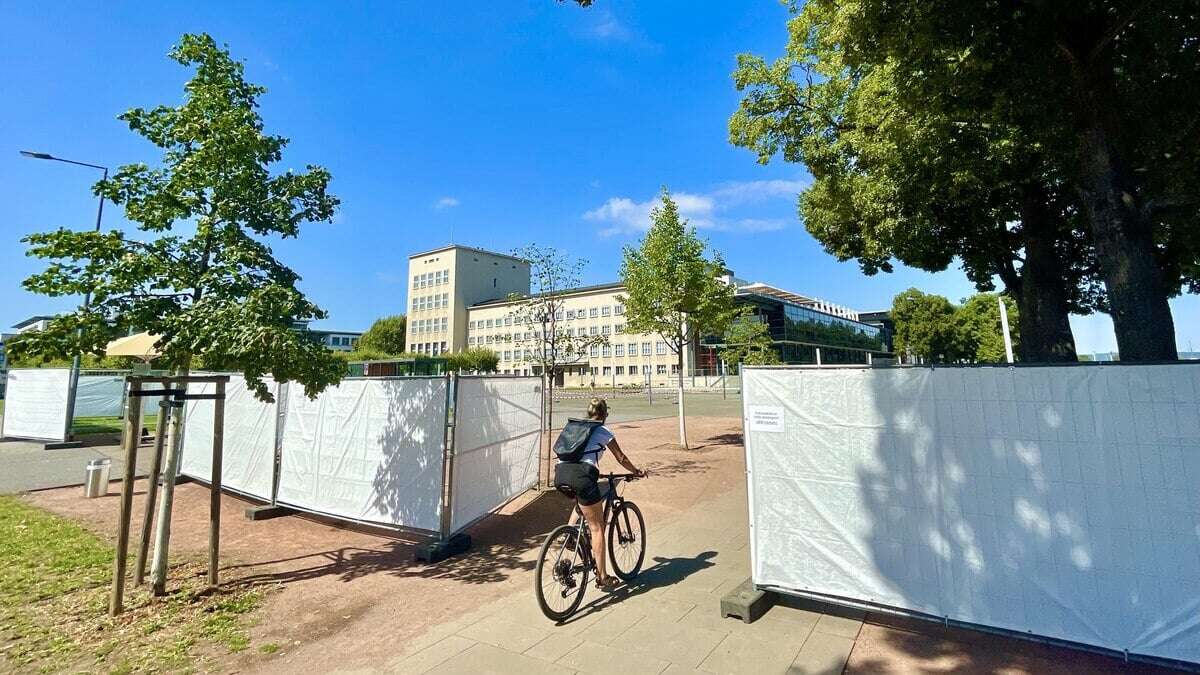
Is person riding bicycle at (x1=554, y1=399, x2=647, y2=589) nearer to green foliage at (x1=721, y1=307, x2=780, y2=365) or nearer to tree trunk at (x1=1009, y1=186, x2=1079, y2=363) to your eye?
tree trunk at (x1=1009, y1=186, x2=1079, y2=363)

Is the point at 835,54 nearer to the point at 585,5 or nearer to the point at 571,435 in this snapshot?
the point at 585,5

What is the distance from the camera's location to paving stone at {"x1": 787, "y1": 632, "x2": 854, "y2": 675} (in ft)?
10.9

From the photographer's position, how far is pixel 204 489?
9.60m

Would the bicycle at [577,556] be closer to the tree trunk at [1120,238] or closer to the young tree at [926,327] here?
the tree trunk at [1120,238]

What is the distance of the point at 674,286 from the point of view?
47.5 ft

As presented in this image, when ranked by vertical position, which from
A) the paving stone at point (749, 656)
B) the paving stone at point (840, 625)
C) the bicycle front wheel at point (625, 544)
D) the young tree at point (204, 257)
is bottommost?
the paving stone at point (840, 625)

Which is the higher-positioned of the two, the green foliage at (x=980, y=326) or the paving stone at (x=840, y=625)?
the green foliage at (x=980, y=326)

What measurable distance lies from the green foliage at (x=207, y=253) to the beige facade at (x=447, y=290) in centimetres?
8365

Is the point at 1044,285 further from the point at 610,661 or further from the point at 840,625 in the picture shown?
the point at 610,661

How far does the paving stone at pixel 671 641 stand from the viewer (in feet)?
11.6

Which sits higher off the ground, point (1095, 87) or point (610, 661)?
point (1095, 87)

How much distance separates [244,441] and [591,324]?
68.0 m

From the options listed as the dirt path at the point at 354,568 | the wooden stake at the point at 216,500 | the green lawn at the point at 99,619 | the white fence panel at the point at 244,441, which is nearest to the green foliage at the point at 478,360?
the white fence panel at the point at 244,441

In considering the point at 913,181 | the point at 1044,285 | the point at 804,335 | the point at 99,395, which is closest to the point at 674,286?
the point at 913,181
